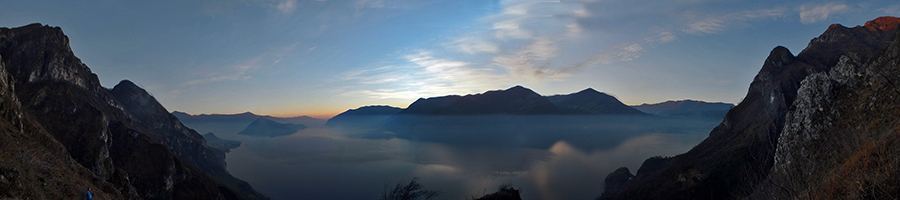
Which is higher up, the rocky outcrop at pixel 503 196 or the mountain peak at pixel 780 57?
the mountain peak at pixel 780 57

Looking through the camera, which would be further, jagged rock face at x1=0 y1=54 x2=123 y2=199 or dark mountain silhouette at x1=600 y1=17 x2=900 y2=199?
dark mountain silhouette at x1=600 y1=17 x2=900 y2=199

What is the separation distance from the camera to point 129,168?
55.5 meters

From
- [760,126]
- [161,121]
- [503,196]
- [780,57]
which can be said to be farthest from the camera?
[161,121]

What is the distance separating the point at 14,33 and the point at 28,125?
57.9 metres

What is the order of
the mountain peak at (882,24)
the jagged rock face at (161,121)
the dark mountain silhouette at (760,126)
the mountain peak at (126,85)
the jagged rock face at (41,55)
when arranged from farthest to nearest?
the mountain peak at (126,85) → the jagged rock face at (161,121) → the mountain peak at (882,24) → the jagged rock face at (41,55) → the dark mountain silhouette at (760,126)

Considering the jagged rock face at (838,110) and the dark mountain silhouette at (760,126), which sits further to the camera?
the dark mountain silhouette at (760,126)

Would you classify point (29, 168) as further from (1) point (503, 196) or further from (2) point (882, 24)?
(2) point (882, 24)

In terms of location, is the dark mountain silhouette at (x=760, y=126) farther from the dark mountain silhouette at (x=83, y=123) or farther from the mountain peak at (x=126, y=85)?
the mountain peak at (x=126, y=85)

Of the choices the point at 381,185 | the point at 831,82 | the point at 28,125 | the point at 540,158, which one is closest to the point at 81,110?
the point at 28,125

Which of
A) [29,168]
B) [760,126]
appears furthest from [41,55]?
[760,126]

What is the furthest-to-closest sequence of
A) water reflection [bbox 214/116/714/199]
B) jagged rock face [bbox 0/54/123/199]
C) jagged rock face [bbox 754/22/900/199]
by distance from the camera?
water reflection [bbox 214/116/714/199]
jagged rock face [bbox 754/22/900/199]
jagged rock face [bbox 0/54/123/199]

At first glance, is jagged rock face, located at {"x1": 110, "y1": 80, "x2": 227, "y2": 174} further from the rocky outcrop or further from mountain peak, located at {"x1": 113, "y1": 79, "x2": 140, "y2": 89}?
the rocky outcrop

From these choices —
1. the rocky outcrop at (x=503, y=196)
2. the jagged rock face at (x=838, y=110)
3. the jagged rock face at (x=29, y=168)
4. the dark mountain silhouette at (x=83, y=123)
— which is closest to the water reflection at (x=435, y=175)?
the dark mountain silhouette at (x=83, y=123)

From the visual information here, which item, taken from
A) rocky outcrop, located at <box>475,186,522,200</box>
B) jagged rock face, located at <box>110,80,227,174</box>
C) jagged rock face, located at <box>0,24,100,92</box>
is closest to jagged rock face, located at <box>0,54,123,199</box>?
rocky outcrop, located at <box>475,186,522,200</box>
